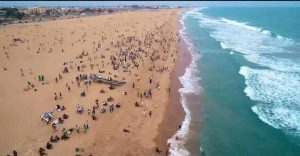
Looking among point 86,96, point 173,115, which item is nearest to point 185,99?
point 173,115

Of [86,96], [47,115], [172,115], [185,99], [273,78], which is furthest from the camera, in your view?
[273,78]

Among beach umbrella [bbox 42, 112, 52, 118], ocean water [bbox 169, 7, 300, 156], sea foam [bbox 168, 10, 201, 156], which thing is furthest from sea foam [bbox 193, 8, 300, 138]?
beach umbrella [bbox 42, 112, 52, 118]

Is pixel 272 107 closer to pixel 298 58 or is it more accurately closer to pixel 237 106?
pixel 237 106

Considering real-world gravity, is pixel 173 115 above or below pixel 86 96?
below

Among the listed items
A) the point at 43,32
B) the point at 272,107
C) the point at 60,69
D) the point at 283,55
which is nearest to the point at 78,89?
the point at 60,69

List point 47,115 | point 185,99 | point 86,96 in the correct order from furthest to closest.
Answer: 1. point 185,99
2. point 86,96
3. point 47,115

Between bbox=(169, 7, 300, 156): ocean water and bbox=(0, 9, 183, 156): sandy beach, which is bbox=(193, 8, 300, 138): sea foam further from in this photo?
bbox=(0, 9, 183, 156): sandy beach

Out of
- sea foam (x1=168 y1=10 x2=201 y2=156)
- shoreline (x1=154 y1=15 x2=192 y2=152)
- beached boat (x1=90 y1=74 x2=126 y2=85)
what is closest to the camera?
sea foam (x1=168 y1=10 x2=201 y2=156)

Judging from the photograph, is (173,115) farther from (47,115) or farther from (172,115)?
(47,115)

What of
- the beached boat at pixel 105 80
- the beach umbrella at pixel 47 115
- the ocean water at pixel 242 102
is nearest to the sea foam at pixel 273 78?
the ocean water at pixel 242 102

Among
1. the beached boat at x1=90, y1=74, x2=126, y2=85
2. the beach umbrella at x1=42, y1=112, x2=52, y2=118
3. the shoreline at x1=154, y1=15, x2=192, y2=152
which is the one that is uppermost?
the beached boat at x1=90, y1=74, x2=126, y2=85
